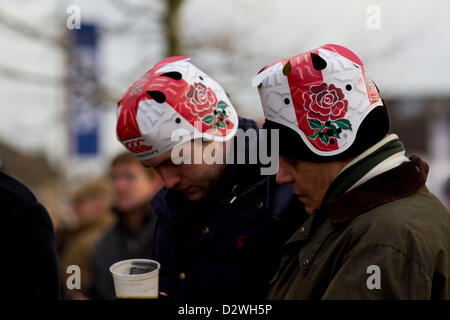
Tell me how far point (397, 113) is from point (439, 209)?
32.2 meters

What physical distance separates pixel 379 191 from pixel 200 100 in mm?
918

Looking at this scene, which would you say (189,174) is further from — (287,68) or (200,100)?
(287,68)

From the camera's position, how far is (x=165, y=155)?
2.20m

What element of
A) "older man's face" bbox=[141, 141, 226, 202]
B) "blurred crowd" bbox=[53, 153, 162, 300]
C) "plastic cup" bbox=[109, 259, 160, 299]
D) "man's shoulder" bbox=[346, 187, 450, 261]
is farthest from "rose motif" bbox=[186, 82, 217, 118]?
"blurred crowd" bbox=[53, 153, 162, 300]

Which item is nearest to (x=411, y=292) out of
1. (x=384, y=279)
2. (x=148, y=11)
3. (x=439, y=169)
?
(x=384, y=279)

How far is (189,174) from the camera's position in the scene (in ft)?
7.33

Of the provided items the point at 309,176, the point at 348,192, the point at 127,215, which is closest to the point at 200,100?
the point at 309,176

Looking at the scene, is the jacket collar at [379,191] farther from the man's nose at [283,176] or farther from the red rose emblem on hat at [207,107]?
the red rose emblem on hat at [207,107]

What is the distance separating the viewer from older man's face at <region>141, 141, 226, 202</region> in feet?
7.31

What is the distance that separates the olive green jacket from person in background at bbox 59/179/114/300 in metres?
3.20

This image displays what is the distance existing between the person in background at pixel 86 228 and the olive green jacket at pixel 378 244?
3198 mm

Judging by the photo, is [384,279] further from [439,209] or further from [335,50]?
[335,50]

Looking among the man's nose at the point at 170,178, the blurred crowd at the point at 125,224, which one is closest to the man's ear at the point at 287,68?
the man's nose at the point at 170,178

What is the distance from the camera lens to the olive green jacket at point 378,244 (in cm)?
146
